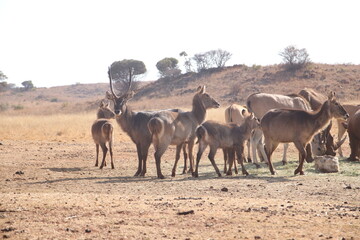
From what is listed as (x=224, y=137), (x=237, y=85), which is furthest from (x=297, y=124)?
(x=237, y=85)

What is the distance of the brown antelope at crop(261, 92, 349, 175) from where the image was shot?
13.2 meters

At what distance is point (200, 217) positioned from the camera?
7.73 m

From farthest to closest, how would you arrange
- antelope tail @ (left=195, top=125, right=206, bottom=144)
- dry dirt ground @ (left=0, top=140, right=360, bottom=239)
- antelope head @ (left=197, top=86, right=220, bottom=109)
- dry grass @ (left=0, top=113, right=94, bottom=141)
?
dry grass @ (left=0, top=113, right=94, bottom=141)
antelope head @ (left=197, top=86, right=220, bottom=109)
antelope tail @ (left=195, top=125, right=206, bottom=144)
dry dirt ground @ (left=0, top=140, right=360, bottom=239)

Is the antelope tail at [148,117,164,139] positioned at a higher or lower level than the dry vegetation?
higher

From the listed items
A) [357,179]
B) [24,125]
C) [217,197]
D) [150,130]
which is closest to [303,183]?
[357,179]

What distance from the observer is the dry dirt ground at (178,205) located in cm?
700

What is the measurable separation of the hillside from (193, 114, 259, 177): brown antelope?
3185cm

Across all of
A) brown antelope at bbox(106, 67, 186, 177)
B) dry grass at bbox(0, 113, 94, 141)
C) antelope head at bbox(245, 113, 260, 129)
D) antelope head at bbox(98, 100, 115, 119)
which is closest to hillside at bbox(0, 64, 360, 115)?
dry grass at bbox(0, 113, 94, 141)

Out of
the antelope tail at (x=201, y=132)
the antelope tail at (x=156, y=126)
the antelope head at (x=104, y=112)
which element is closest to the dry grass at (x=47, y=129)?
the antelope head at (x=104, y=112)

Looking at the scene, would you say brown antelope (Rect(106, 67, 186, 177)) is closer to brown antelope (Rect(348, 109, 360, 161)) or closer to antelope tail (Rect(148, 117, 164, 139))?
antelope tail (Rect(148, 117, 164, 139))

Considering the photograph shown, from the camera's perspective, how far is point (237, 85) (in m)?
54.3

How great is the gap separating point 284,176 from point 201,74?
174 feet

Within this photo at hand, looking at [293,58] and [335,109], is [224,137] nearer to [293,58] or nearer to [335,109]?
[335,109]

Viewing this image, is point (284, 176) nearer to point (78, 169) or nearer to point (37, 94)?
point (78, 169)
